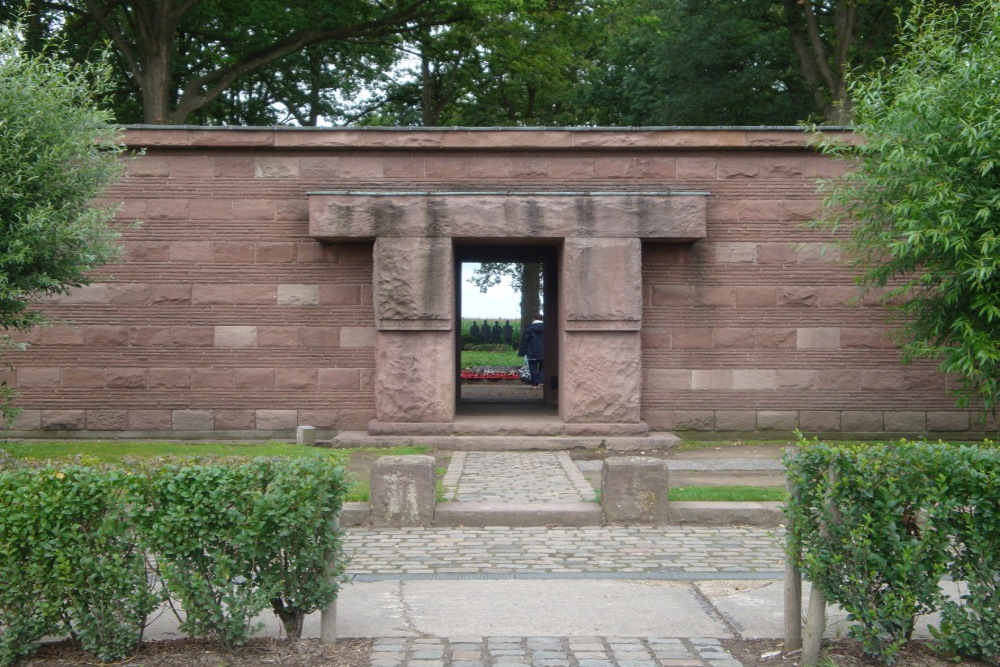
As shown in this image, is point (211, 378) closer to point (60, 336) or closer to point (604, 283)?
point (60, 336)

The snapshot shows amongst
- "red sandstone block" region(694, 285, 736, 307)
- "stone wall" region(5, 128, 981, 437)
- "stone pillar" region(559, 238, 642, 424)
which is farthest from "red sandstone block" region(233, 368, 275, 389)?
"red sandstone block" region(694, 285, 736, 307)

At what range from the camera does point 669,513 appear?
8.88m

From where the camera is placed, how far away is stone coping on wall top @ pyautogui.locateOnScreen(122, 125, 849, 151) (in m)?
13.5

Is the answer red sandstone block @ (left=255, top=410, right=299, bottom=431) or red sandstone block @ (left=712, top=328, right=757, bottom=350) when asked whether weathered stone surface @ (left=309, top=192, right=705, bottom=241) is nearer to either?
red sandstone block @ (left=712, top=328, right=757, bottom=350)

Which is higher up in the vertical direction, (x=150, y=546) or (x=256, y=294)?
(x=256, y=294)

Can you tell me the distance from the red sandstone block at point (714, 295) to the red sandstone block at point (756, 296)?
90 millimetres

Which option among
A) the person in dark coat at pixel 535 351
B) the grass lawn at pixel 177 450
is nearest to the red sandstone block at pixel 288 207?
the grass lawn at pixel 177 450

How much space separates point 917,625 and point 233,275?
32.8ft

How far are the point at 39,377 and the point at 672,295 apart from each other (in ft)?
27.1

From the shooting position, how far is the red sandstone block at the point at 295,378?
13680 mm

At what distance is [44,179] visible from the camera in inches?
391

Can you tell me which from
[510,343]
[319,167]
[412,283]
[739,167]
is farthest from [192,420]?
[510,343]

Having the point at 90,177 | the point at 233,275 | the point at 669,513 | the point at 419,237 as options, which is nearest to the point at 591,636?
the point at 669,513

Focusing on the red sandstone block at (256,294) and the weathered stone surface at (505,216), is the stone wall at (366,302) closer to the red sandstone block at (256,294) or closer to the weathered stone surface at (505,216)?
the red sandstone block at (256,294)
